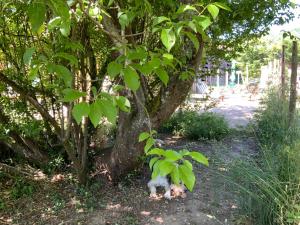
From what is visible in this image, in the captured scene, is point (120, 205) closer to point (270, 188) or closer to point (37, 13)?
point (270, 188)

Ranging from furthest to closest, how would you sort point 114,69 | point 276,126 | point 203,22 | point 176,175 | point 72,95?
1. point 276,126
2. point 203,22
3. point 114,69
4. point 72,95
5. point 176,175

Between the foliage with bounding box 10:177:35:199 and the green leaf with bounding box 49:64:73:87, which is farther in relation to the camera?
the foliage with bounding box 10:177:35:199

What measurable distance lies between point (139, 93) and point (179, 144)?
9.34ft

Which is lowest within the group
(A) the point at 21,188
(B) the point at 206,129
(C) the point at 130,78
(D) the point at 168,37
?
(A) the point at 21,188

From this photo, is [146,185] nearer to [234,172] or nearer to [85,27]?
[234,172]

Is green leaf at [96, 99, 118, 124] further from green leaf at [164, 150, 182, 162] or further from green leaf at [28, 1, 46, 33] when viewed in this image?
green leaf at [28, 1, 46, 33]

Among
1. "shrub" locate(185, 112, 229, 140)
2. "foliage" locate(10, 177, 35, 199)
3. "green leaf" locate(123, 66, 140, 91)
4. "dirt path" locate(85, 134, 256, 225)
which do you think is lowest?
"dirt path" locate(85, 134, 256, 225)

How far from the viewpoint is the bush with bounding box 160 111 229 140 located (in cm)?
709

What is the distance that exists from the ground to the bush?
2.28 metres

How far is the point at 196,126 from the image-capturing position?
7125mm

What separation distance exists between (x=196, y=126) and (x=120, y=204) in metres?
3.41

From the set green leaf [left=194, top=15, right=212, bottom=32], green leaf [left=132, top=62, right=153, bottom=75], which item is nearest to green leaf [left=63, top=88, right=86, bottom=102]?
green leaf [left=132, top=62, right=153, bottom=75]

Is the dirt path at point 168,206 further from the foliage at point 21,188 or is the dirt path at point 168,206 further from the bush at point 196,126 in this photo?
the bush at point 196,126

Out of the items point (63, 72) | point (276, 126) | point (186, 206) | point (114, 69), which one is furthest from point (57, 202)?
point (276, 126)
